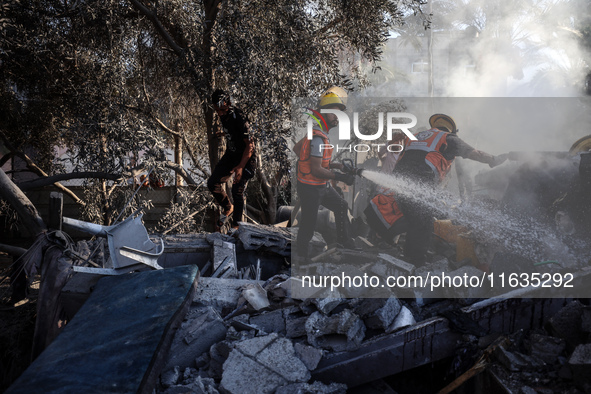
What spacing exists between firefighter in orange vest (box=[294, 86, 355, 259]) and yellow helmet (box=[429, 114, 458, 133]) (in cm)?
120

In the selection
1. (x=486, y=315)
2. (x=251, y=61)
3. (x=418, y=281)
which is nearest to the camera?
(x=486, y=315)

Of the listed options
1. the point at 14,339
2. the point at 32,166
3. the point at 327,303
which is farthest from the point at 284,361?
the point at 32,166

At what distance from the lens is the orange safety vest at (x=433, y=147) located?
19.0 feet

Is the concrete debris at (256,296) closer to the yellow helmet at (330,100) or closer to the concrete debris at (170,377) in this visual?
the concrete debris at (170,377)

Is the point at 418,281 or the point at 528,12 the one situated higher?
the point at 528,12

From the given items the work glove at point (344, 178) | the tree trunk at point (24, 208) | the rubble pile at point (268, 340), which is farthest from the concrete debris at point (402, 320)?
the tree trunk at point (24, 208)

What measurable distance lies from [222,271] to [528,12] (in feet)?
25.7

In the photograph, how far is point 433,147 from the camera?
5809mm

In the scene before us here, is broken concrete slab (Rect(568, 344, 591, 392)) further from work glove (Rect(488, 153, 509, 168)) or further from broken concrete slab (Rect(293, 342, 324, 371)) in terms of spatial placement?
work glove (Rect(488, 153, 509, 168))

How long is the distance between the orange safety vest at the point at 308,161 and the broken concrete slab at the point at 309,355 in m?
2.69

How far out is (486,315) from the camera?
15.3 ft

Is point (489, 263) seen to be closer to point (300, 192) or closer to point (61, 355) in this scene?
point (300, 192)

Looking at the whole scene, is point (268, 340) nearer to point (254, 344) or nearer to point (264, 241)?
point (254, 344)

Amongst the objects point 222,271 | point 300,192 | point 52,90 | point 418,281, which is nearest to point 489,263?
point 418,281
